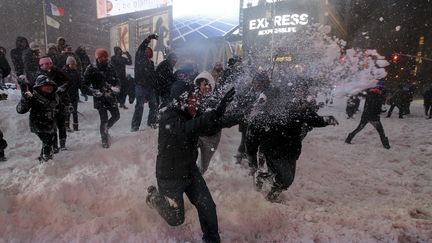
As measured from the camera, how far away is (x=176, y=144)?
11.5 feet

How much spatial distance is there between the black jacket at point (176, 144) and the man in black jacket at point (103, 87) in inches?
129

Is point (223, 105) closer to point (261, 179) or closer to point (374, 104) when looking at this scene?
point (261, 179)

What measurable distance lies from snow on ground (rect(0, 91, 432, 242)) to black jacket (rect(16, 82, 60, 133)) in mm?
602

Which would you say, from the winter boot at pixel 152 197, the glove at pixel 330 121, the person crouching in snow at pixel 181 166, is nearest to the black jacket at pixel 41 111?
the winter boot at pixel 152 197

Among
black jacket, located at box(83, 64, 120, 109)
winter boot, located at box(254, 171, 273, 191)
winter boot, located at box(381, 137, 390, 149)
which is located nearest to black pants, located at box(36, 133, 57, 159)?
black jacket, located at box(83, 64, 120, 109)

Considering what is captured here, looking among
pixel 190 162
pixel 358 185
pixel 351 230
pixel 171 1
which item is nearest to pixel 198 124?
pixel 190 162

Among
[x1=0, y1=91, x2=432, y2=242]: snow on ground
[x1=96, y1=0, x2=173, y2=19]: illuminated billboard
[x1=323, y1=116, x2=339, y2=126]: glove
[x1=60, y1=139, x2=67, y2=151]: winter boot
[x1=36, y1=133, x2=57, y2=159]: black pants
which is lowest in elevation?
[x1=0, y1=91, x2=432, y2=242]: snow on ground

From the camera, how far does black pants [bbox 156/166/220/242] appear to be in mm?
3510

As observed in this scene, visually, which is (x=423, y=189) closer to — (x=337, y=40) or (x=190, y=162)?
(x=190, y=162)

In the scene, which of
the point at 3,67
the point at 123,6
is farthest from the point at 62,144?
the point at 123,6

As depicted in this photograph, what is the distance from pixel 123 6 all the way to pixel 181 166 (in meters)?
20.4

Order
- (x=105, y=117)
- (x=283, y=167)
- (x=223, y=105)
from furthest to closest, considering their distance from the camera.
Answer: (x=105, y=117) < (x=283, y=167) < (x=223, y=105)

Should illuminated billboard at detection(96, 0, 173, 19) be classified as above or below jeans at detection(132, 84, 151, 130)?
above

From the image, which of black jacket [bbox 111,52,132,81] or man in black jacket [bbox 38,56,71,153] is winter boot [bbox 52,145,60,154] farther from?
black jacket [bbox 111,52,132,81]
